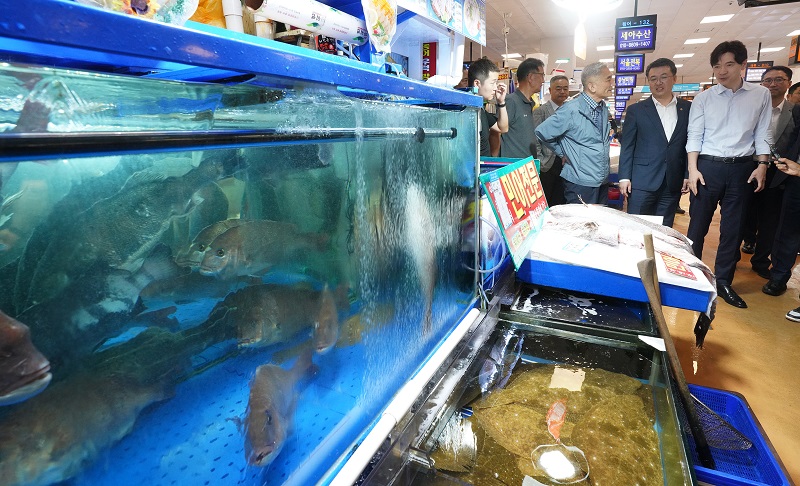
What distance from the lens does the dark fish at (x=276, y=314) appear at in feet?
2.53

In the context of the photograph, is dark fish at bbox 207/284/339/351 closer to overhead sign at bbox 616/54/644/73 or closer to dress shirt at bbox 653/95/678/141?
dress shirt at bbox 653/95/678/141

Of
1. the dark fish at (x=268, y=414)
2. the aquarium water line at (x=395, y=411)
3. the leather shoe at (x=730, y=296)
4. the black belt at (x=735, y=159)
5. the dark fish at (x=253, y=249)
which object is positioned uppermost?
the dark fish at (x=253, y=249)

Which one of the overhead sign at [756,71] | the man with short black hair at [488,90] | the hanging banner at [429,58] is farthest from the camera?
the overhead sign at [756,71]

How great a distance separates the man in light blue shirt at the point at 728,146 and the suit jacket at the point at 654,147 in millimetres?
122

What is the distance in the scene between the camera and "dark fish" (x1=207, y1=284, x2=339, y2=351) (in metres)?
0.77

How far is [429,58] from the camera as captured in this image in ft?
7.06

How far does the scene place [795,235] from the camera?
12.9 ft

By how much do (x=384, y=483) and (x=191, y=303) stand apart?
538mm

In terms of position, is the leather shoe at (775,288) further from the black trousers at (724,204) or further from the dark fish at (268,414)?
the dark fish at (268,414)

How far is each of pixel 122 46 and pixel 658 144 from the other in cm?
443

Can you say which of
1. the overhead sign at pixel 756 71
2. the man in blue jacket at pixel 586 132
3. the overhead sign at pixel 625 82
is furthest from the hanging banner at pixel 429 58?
the overhead sign at pixel 756 71

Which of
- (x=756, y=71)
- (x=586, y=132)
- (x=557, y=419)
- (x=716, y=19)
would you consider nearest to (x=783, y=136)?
(x=586, y=132)

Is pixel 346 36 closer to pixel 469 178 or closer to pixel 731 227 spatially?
pixel 469 178

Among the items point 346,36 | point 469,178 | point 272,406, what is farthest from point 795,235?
point 272,406
